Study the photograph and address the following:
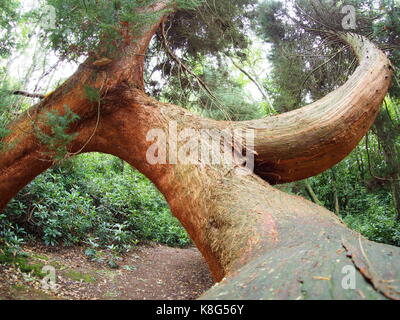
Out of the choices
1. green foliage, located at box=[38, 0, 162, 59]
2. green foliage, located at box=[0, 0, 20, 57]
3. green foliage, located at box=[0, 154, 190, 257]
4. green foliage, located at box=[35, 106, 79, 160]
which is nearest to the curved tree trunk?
green foliage, located at box=[35, 106, 79, 160]

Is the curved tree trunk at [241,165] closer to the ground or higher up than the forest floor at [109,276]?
higher up

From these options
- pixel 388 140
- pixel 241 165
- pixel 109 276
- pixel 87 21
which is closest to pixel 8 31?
pixel 87 21

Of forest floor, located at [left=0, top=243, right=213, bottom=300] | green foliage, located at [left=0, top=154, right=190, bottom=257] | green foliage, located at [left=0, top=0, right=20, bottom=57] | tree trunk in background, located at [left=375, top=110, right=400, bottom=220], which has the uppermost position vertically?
green foliage, located at [left=0, top=0, right=20, bottom=57]

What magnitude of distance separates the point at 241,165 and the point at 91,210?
14.9 ft

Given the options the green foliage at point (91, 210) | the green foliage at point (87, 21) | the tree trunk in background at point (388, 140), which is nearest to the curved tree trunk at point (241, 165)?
the green foliage at point (87, 21)

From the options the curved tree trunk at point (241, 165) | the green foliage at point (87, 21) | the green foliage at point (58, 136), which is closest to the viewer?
the curved tree trunk at point (241, 165)

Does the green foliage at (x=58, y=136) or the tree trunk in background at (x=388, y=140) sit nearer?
the green foliage at (x=58, y=136)

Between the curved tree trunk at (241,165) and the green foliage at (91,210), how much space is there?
74 centimetres

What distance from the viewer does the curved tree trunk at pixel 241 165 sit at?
1752mm

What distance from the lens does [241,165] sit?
3.20 meters

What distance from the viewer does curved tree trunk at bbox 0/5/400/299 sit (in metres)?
1.75

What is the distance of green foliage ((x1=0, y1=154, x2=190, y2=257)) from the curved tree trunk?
740 mm

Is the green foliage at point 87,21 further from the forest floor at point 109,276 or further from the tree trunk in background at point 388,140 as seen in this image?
the tree trunk in background at point 388,140

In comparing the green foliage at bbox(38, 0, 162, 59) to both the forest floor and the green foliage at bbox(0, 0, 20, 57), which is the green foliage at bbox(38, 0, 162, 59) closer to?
the green foliage at bbox(0, 0, 20, 57)
